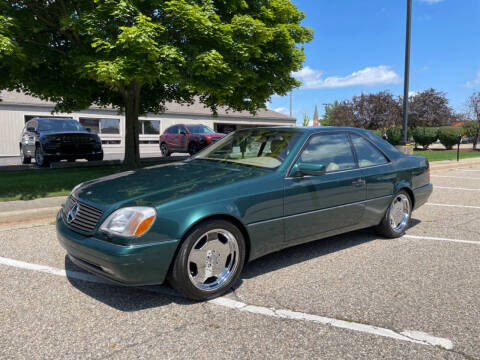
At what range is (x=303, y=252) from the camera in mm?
4508

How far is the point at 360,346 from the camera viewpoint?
2.56 m

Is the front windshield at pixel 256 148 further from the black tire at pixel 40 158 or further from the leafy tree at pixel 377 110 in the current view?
the leafy tree at pixel 377 110

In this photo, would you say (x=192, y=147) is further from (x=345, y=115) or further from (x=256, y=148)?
(x=345, y=115)

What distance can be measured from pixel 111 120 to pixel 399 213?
78.1 feet

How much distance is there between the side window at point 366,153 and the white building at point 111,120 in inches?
762

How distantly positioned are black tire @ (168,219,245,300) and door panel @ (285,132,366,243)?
0.63 meters

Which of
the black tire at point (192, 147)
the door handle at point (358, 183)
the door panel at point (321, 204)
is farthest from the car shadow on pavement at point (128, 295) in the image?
the black tire at point (192, 147)

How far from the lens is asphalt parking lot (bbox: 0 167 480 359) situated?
2525mm

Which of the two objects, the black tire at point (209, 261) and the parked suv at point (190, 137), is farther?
the parked suv at point (190, 137)

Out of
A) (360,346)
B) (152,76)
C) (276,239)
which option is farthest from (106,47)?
(360,346)

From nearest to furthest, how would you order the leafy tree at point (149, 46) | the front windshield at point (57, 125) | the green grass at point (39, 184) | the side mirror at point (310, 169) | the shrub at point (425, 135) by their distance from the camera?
the side mirror at point (310, 169)
the green grass at point (39, 184)
the leafy tree at point (149, 46)
the front windshield at point (57, 125)
the shrub at point (425, 135)

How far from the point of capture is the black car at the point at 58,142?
11.8 metres

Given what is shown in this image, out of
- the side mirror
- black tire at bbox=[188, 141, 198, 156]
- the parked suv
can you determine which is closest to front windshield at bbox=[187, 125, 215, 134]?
the parked suv

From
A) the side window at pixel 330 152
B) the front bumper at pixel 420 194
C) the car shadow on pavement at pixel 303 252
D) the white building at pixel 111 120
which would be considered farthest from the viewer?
the white building at pixel 111 120
